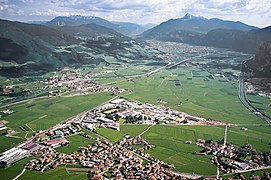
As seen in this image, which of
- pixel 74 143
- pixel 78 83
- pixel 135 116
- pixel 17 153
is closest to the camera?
pixel 17 153

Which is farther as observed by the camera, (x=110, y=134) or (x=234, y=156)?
(x=110, y=134)

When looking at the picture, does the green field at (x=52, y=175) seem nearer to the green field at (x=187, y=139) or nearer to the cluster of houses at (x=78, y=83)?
the green field at (x=187, y=139)

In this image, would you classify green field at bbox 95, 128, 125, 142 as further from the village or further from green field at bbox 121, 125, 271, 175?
the village

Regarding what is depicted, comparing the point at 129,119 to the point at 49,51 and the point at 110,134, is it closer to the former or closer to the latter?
the point at 110,134

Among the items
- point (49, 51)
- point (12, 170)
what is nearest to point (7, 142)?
point (12, 170)

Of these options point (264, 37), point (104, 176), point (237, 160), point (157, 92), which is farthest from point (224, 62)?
point (104, 176)

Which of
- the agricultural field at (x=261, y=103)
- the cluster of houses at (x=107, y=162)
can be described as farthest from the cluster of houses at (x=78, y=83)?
the cluster of houses at (x=107, y=162)

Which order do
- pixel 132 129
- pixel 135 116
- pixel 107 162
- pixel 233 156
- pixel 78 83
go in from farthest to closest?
pixel 78 83 → pixel 135 116 → pixel 132 129 → pixel 233 156 → pixel 107 162
